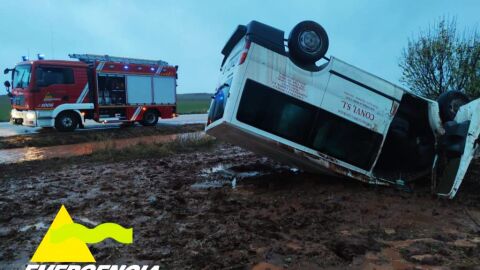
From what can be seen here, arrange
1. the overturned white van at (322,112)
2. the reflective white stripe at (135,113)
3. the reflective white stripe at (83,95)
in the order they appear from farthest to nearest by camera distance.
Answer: the reflective white stripe at (135,113)
the reflective white stripe at (83,95)
the overturned white van at (322,112)

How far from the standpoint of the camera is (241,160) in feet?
32.5

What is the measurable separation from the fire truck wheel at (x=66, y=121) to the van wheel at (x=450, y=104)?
14.0 metres

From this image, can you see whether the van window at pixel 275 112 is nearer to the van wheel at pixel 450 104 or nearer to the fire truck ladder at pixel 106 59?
the van wheel at pixel 450 104

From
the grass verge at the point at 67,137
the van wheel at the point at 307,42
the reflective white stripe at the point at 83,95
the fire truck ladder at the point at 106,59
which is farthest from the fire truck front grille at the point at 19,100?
the van wheel at the point at 307,42

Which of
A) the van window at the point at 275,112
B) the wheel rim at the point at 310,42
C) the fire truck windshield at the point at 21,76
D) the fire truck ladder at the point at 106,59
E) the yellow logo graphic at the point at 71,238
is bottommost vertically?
the yellow logo graphic at the point at 71,238

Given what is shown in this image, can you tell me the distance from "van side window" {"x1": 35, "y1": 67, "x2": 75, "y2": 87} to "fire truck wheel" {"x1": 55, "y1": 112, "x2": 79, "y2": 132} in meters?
1.29

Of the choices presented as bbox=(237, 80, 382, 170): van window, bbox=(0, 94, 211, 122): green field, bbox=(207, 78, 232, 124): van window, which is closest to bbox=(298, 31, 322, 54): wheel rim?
bbox=(237, 80, 382, 170): van window

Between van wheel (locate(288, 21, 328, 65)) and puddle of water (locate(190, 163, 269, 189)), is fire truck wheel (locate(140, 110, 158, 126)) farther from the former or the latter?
van wheel (locate(288, 21, 328, 65))

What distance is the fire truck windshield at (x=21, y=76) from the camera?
15.5m

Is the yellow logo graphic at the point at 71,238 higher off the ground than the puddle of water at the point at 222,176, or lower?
higher

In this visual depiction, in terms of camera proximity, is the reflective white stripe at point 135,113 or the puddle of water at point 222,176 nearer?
the puddle of water at point 222,176

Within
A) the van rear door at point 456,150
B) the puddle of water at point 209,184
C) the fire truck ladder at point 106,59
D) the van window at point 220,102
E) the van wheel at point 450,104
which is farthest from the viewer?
the fire truck ladder at point 106,59

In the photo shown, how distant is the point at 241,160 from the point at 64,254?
20.2 ft

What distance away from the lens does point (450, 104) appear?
21.9 feet
